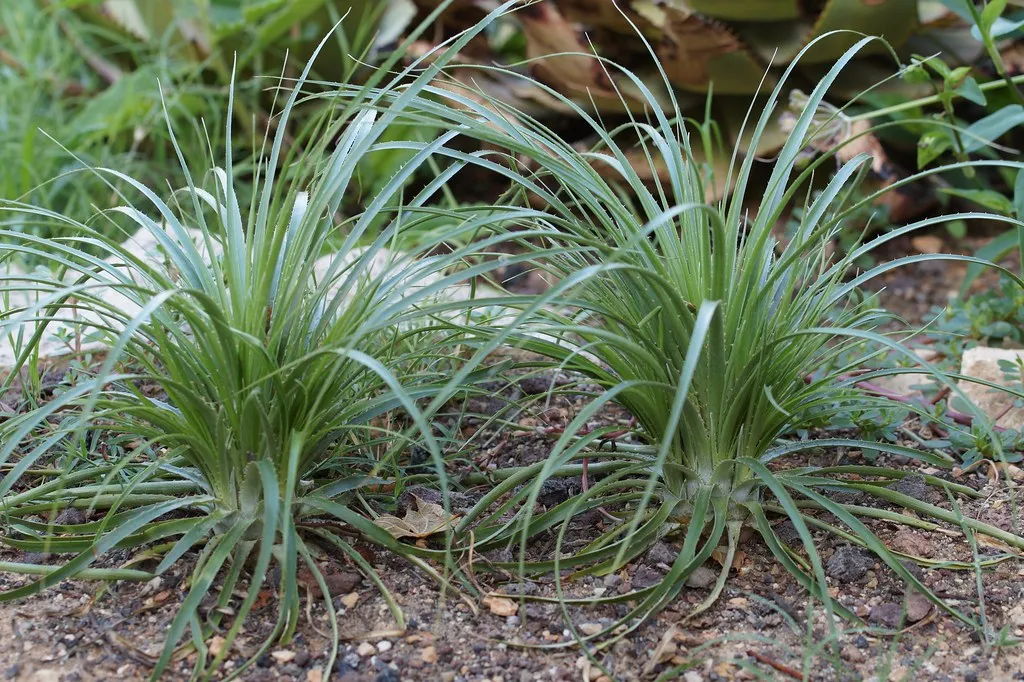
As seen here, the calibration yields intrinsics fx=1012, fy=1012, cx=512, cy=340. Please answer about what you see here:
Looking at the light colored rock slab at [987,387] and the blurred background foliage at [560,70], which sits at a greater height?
the blurred background foliage at [560,70]

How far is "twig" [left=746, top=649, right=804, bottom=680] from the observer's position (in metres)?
1.15

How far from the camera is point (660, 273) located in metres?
1.25

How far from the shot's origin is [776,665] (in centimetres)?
116

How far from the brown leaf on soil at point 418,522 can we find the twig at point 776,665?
42 centimetres

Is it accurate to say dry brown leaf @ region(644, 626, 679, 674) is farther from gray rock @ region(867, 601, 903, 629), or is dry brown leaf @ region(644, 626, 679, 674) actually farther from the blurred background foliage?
the blurred background foliage

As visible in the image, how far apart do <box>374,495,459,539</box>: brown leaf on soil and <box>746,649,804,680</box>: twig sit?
0.42m

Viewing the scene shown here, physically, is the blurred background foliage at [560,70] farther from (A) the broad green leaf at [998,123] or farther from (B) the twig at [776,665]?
(B) the twig at [776,665]

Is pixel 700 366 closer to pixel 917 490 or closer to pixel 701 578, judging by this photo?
pixel 701 578

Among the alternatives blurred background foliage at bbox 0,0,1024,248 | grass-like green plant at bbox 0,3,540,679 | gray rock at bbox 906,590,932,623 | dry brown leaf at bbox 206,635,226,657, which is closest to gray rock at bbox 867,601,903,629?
gray rock at bbox 906,590,932,623

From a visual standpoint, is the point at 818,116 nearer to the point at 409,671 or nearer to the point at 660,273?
the point at 660,273

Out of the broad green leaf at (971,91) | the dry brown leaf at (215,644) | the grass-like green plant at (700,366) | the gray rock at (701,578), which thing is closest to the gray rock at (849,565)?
the grass-like green plant at (700,366)

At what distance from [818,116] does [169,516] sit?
1.55m

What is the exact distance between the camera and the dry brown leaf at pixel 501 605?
1.26 metres

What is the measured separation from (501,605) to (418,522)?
185 millimetres
